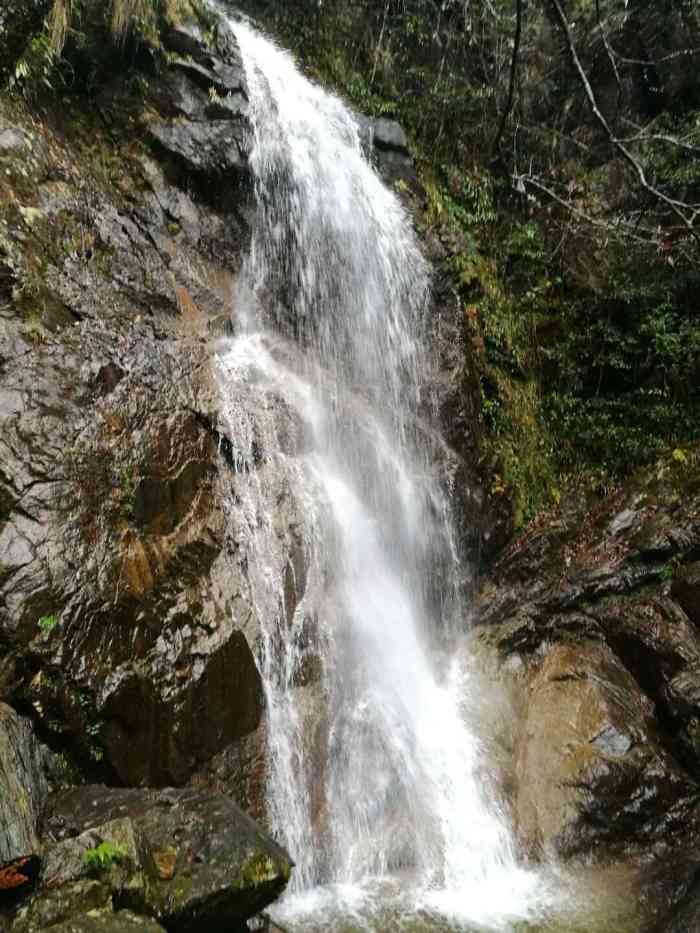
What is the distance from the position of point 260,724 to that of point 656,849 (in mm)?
3153

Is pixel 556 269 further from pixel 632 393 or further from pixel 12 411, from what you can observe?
pixel 12 411

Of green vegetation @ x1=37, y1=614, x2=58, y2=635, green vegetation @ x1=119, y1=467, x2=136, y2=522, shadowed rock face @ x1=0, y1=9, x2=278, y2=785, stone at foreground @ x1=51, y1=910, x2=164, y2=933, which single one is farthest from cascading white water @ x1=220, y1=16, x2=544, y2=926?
stone at foreground @ x1=51, y1=910, x2=164, y2=933

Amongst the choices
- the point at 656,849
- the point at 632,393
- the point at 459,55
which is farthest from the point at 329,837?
the point at 459,55

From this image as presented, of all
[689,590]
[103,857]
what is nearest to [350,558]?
[689,590]

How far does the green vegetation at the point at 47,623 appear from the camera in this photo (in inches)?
166

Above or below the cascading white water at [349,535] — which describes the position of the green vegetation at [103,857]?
below

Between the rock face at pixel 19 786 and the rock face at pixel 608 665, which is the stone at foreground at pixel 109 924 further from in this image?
the rock face at pixel 608 665

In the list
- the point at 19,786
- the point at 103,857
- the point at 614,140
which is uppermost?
the point at 614,140

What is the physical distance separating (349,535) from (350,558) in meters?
0.24

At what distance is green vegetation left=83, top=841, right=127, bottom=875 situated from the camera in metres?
2.97

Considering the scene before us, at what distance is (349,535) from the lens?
6859 mm

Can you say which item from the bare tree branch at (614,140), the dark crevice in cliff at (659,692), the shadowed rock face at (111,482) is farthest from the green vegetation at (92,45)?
the dark crevice in cliff at (659,692)

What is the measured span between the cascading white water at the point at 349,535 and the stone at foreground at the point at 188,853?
1.37 m

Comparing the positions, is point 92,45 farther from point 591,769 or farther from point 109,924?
point 591,769
